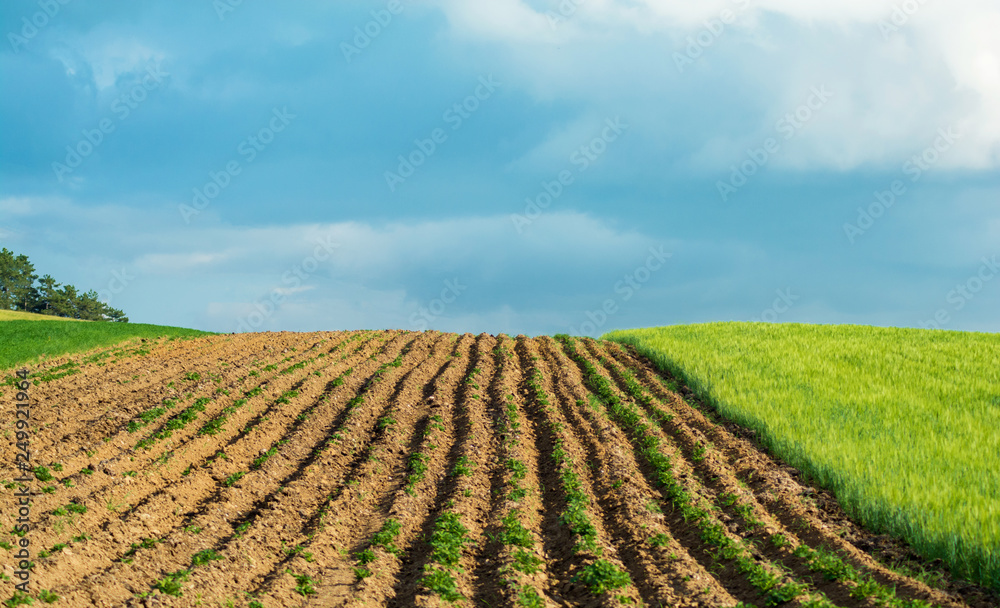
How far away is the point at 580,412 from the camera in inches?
704

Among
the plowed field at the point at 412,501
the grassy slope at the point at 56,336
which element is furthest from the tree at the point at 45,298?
the plowed field at the point at 412,501

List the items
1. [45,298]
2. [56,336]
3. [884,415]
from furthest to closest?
[45,298], [56,336], [884,415]

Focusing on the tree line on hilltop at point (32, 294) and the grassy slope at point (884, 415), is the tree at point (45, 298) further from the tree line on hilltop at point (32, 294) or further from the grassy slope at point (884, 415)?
the grassy slope at point (884, 415)

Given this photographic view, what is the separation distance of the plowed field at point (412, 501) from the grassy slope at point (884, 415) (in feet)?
2.77

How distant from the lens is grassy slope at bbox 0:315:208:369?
1062 inches

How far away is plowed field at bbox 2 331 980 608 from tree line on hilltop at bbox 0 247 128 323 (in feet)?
238

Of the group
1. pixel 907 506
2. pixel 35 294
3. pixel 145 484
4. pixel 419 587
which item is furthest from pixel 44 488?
pixel 35 294

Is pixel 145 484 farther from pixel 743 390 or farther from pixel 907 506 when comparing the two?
pixel 743 390

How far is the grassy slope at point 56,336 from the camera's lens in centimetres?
2697

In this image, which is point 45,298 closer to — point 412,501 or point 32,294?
point 32,294

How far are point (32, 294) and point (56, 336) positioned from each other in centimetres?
6022

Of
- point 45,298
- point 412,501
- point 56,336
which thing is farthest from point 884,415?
point 45,298

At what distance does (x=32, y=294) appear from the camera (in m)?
80.9

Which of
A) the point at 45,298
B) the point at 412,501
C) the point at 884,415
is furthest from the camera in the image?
the point at 45,298
